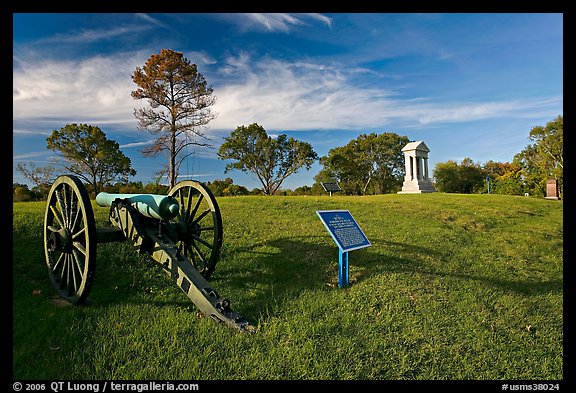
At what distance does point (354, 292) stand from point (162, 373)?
299 centimetres

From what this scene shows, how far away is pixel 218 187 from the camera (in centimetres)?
2369

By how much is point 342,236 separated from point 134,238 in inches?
120

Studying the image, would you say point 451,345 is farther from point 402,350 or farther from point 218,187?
point 218,187

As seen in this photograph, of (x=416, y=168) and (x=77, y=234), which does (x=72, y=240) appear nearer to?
(x=77, y=234)

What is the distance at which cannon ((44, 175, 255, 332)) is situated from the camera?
13.7ft

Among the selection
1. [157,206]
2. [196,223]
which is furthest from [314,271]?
[157,206]

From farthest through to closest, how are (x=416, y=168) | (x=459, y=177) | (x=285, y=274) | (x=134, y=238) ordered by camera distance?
1. (x=459, y=177)
2. (x=416, y=168)
3. (x=285, y=274)
4. (x=134, y=238)

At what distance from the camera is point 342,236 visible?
18.7 ft

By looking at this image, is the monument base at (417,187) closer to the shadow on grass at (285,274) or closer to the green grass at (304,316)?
the green grass at (304,316)

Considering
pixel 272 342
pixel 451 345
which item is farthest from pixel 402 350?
pixel 272 342

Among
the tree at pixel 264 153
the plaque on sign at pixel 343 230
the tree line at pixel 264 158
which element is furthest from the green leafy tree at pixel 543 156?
the plaque on sign at pixel 343 230

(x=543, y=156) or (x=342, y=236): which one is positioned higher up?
(x=543, y=156)
